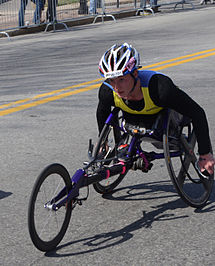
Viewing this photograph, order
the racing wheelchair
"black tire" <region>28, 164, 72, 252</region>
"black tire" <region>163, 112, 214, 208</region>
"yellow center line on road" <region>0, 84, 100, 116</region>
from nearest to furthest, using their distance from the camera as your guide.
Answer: "black tire" <region>28, 164, 72, 252</region> < the racing wheelchair < "black tire" <region>163, 112, 214, 208</region> < "yellow center line on road" <region>0, 84, 100, 116</region>

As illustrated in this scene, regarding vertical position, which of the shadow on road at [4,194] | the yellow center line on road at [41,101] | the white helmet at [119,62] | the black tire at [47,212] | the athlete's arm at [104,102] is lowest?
the yellow center line on road at [41,101]

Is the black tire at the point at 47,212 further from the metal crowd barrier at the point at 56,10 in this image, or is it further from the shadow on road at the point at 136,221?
the metal crowd barrier at the point at 56,10

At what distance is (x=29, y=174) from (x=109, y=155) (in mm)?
1126

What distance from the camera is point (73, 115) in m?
8.06

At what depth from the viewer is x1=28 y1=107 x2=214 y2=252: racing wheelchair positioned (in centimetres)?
404

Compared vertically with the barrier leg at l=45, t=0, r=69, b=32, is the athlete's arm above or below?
above

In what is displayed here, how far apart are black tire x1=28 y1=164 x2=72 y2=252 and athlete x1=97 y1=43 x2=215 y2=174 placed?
2.29 ft

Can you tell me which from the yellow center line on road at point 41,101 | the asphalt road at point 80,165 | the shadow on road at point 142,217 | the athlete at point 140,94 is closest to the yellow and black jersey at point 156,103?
the athlete at point 140,94

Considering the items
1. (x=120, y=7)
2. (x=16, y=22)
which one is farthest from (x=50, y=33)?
(x=120, y=7)

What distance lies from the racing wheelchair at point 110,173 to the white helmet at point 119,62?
1.61 feet

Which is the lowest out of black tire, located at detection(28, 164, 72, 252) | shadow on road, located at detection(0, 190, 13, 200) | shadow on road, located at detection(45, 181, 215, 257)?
shadow on road, located at detection(0, 190, 13, 200)

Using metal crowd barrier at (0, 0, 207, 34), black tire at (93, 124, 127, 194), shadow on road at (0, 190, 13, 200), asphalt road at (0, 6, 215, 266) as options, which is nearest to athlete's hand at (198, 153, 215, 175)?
asphalt road at (0, 6, 215, 266)

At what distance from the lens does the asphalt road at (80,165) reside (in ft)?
13.3

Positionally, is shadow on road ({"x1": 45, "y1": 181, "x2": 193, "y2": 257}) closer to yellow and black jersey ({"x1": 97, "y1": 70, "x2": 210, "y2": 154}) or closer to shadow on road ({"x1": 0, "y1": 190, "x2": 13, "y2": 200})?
yellow and black jersey ({"x1": 97, "y1": 70, "x2": 210, "y2": 154})
